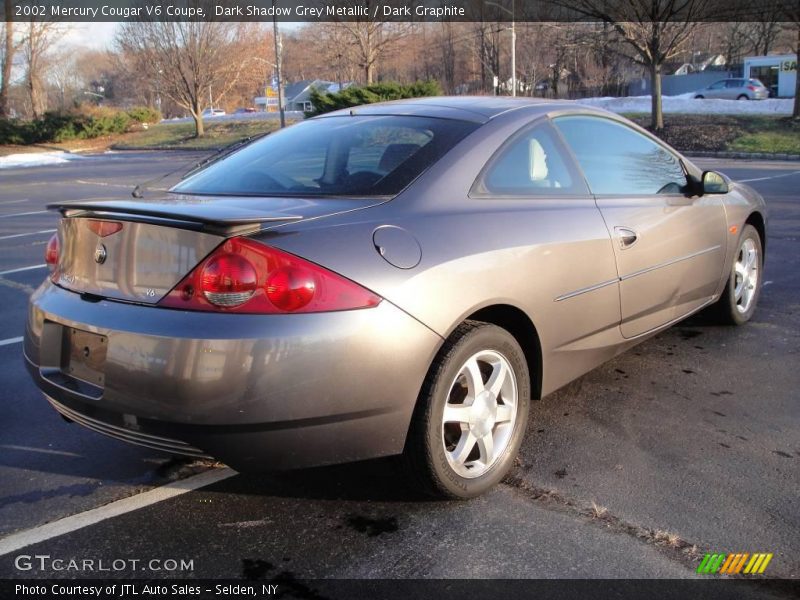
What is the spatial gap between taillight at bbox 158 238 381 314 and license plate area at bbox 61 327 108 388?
36 cm

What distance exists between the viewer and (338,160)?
337 cm

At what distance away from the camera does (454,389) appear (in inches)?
114

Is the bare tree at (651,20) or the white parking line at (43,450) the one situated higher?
the bare tree at (651,20)

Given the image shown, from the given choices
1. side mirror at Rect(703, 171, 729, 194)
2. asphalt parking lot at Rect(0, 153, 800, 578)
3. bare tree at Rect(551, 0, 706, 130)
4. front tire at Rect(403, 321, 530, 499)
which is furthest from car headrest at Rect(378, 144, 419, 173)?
bare tree at Rect(551, 0, 706, 130)

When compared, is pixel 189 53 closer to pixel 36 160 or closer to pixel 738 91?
pixel 36 160

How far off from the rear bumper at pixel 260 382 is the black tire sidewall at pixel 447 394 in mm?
105

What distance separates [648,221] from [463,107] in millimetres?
1162

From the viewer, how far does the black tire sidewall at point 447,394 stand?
2707 mm

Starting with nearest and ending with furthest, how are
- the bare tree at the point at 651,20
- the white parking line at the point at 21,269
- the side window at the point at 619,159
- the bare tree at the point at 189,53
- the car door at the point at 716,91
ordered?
the side window at the point at 619,159, the white parking line at the point at 21,269, the bare tree at the point at 651,20, the bare tree at the point at 189,53, the car door at the point at 716,91

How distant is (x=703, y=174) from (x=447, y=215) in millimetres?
2283

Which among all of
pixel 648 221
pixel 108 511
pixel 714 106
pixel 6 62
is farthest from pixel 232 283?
pixel 6 62

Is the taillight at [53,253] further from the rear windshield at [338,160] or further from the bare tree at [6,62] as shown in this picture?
the bare tree at [6,62]

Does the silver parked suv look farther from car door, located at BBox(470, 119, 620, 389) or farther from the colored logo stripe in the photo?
the colored logo stripe

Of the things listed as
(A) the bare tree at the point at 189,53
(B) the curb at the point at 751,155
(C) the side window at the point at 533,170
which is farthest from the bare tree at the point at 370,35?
(C) the side window at the point at 533,170
